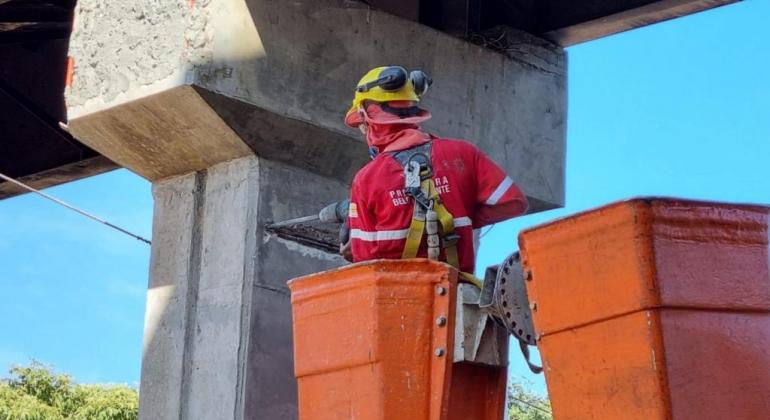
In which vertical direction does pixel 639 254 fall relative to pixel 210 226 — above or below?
below

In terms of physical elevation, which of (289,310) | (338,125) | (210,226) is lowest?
(289,310)

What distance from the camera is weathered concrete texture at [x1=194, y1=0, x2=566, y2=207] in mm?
7742

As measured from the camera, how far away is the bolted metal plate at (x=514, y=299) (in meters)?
5.33

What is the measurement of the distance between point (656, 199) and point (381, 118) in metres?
2.10

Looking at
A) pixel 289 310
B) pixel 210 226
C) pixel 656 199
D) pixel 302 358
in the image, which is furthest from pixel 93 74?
pixel 656 199

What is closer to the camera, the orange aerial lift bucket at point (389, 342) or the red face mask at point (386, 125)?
the orange aerial lift bucket at point (389, 342)

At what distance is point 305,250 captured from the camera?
8047 millimetres

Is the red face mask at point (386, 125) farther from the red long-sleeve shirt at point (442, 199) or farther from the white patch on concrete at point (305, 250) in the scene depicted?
the white patch on concrete at point (305, 250)

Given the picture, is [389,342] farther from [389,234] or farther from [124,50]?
[124,50]

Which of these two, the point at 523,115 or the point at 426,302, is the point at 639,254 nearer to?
the point at 426,302

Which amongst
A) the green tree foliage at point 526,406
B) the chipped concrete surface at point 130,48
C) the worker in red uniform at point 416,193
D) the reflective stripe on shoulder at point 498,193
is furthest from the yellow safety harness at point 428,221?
the green tree foliage at point 526,406

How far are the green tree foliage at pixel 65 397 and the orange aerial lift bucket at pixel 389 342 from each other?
18566 millimetres

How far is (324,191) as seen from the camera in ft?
27.1

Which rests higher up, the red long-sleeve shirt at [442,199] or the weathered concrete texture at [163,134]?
the weathered concrete texture at [163,134]
